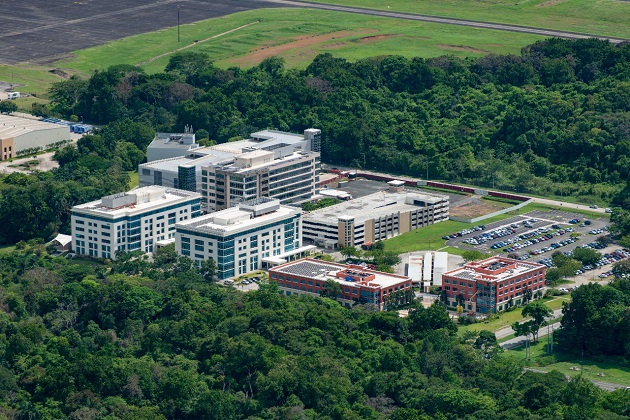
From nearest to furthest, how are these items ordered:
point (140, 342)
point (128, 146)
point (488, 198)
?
point (140, 342) → point (488, 198) → point (128, 146)

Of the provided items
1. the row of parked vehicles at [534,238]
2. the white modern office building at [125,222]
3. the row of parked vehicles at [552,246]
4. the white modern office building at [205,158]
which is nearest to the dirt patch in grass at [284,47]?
the white modern office building at [205,158]

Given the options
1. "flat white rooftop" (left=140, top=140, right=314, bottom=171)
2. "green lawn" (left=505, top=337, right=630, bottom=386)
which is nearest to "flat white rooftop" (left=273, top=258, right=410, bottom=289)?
"green lawn" (left=505, top=337, right=630, bottom=386)

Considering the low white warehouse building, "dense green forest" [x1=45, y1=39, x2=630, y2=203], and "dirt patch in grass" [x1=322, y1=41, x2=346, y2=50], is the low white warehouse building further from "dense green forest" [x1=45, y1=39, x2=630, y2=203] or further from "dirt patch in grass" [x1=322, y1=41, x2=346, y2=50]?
"dirt patch in grass" [x1=322, y1=41, x2=346, y2=50]

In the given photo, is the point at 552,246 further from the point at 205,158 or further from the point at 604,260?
the point at 205,158

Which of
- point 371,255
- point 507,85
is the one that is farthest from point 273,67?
point 371,255

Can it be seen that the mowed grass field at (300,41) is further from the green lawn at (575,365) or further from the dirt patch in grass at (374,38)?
the green lawn at (575,365)

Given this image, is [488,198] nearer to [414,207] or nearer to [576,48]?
[414,207]
